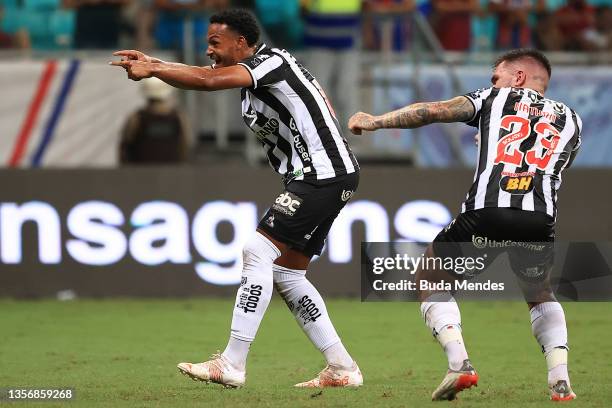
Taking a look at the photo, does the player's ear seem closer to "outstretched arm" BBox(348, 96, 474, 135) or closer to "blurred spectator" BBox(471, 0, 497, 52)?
"outstretched arm" BBox(348, 96, 474, 135)

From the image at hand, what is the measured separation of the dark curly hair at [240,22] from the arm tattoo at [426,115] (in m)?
1.15

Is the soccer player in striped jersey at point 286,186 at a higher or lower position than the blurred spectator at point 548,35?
lower

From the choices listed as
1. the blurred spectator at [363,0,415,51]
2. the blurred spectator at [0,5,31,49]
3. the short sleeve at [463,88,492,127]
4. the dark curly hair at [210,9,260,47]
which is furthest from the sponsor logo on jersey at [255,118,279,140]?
the blurred spectator at [0,5,31,49]

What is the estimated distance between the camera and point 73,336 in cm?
1088

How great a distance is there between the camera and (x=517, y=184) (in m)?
7.09

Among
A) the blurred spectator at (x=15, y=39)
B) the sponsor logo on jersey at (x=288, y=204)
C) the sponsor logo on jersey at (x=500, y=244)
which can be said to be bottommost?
the sponsor logo on jersey at (x=500, y=244)

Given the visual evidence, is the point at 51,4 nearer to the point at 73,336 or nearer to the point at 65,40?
the point at 65,40

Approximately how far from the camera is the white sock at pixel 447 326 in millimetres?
7027

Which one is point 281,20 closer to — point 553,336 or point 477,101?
point 477,101

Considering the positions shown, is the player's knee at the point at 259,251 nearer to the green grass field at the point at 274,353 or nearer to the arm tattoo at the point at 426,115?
the green grass field at the point at 274,353

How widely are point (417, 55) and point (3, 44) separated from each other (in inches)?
215

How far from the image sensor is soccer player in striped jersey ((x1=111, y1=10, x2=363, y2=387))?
7.61 metres

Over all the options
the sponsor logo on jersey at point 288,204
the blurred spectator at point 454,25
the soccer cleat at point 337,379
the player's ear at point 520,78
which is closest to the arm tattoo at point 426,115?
the player's ear at point 520,78

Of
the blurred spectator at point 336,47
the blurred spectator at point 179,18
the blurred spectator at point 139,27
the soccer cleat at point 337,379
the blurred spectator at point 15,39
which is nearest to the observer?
the soccer cleat at point 337,379
